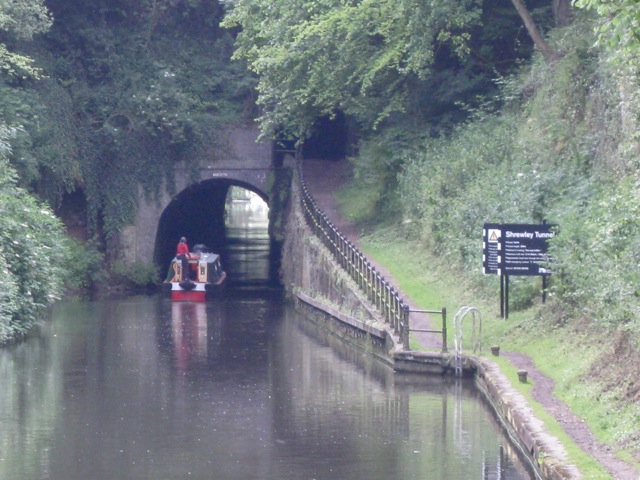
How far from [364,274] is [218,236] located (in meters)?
34.8

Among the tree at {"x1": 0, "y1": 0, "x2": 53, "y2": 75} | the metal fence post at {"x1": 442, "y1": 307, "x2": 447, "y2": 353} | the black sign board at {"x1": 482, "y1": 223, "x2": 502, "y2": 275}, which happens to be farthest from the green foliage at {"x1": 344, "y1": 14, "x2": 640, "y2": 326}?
the tree at {"x1": 0, "y1": 0, "x2": 53, "y2": 75}

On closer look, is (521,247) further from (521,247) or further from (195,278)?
(195,278)

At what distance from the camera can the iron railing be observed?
21.8 m

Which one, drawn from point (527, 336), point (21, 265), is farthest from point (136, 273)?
point (527, 336)

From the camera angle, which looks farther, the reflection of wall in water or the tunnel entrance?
the tunnel entrance

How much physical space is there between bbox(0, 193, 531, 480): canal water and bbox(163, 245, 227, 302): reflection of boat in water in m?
7.94

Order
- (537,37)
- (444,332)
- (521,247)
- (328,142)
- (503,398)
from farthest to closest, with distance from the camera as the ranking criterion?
(328,142), (537,37), (521,247), (444,332), (503,398)

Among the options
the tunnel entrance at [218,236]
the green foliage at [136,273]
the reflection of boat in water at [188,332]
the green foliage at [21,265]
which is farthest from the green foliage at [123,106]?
the green foliage at [21,265]

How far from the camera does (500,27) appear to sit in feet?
105

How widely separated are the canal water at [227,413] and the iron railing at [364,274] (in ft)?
3.26

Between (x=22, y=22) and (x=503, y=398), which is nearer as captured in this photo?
(x=503, y=398)

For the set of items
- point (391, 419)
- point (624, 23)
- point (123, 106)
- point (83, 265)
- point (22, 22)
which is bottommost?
point (391, 419)

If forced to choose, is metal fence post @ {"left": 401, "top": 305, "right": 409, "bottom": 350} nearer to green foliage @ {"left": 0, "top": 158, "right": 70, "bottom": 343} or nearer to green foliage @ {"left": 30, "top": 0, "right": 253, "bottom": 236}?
green foliage @ {"left": 0, "top": 158, "right": 70, "bottom": 343}

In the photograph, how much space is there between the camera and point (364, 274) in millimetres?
26172
